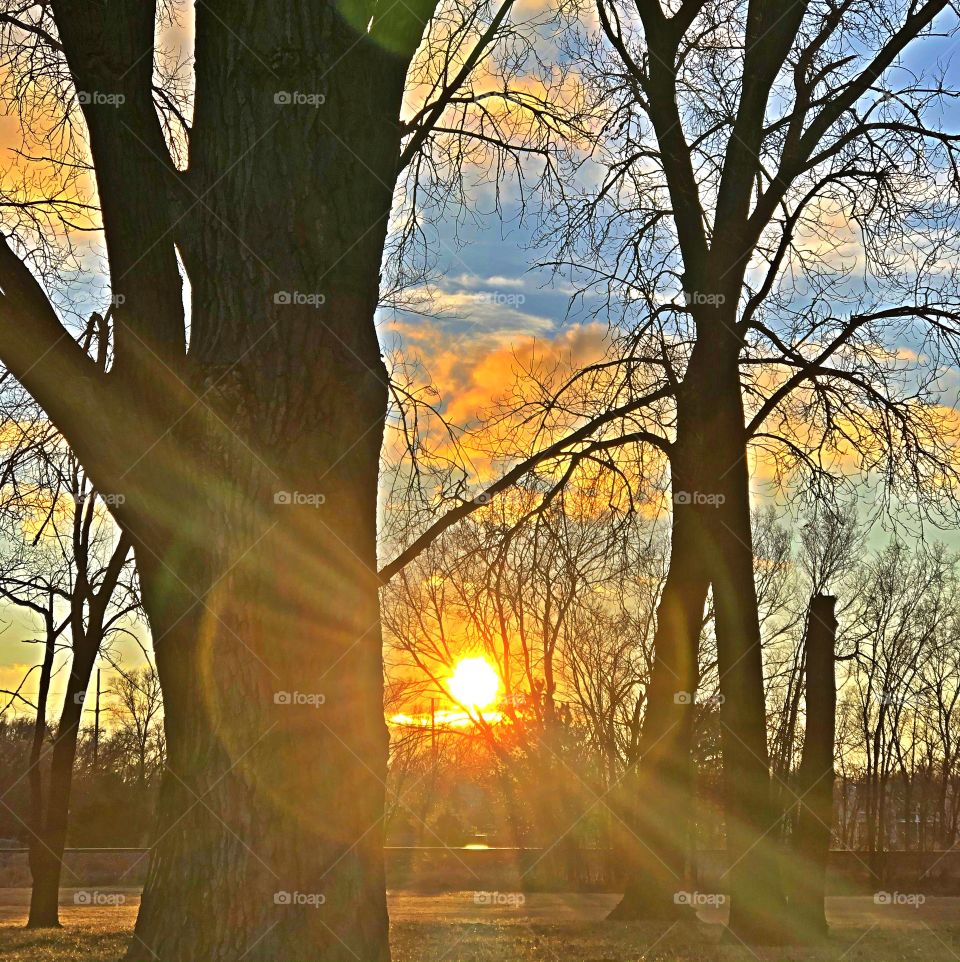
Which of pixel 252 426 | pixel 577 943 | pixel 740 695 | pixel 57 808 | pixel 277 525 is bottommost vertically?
pixel 577 943

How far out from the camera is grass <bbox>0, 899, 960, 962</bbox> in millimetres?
9789

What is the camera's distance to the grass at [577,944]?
9.79 m

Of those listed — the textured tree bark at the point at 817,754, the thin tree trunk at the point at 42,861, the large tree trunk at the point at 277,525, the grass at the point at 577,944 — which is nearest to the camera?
the large tree trunk at the point at 277,525

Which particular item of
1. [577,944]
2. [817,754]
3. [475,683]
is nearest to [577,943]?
[577,944]

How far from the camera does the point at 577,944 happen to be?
11523 mm

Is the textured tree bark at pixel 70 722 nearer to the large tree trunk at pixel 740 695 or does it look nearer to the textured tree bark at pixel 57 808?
the textured tree bark at pixel 57 808

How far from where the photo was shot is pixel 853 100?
10594 mm

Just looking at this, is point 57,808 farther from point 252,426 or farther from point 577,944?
point 252,426

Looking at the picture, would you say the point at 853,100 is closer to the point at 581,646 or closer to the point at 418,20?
the point at 418,20

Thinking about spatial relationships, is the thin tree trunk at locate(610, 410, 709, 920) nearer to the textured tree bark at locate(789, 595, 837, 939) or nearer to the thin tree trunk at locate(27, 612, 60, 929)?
the textured tree bark at locate(789, 595, 837, 939)

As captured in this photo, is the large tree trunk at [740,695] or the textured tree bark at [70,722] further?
the textured tree bark at [70,722]

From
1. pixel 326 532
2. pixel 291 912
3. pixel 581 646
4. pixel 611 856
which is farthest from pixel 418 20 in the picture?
pixel 611 856

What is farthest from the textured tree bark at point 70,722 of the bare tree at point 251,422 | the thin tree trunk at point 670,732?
the bare tree at point 251,422

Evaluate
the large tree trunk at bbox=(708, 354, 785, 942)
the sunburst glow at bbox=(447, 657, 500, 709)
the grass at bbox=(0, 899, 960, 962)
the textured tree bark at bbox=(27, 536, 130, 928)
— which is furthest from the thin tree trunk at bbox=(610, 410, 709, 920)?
the sunburst glow at bbox=(447, 657, 500, 709)
